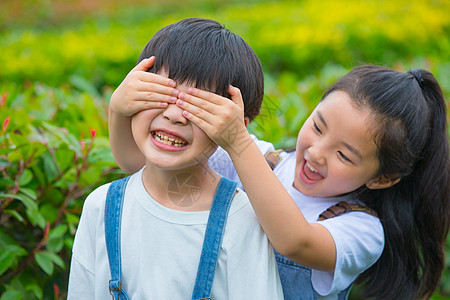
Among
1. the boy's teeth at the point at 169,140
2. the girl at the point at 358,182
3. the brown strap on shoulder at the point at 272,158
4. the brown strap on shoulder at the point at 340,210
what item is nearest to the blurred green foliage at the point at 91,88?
the brown strap on shoulder at the point at 272,158

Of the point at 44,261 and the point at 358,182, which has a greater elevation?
the point at 358,182

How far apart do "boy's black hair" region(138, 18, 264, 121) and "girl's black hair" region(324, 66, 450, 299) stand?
0.50 metres

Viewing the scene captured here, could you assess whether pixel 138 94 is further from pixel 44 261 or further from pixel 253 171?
pixel 44 261

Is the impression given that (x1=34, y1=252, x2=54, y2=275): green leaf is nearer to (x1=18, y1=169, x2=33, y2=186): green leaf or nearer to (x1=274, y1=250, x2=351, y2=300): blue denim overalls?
(x1=18, y1=169, x2=33, y2=186): green leaf

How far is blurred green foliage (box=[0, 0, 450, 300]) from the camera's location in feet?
6.69

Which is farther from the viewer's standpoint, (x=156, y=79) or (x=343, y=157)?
(x=343, y=157)

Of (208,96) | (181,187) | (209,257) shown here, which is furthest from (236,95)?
(209,257)

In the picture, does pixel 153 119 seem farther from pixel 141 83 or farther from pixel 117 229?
pixel 117 229

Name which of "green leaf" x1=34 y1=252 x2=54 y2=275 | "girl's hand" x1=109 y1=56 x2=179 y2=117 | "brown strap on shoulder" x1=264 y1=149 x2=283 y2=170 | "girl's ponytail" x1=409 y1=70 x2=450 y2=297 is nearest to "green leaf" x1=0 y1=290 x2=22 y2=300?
"green leaf" x1=34 y1=252 x2=54 y2=275

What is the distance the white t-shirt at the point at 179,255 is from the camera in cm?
139

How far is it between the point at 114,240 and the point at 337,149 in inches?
33.0

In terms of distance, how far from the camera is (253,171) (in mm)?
1346

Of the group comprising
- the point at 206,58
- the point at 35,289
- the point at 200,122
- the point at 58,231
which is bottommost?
the point at 35,289

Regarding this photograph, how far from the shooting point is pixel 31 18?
38.5ft
